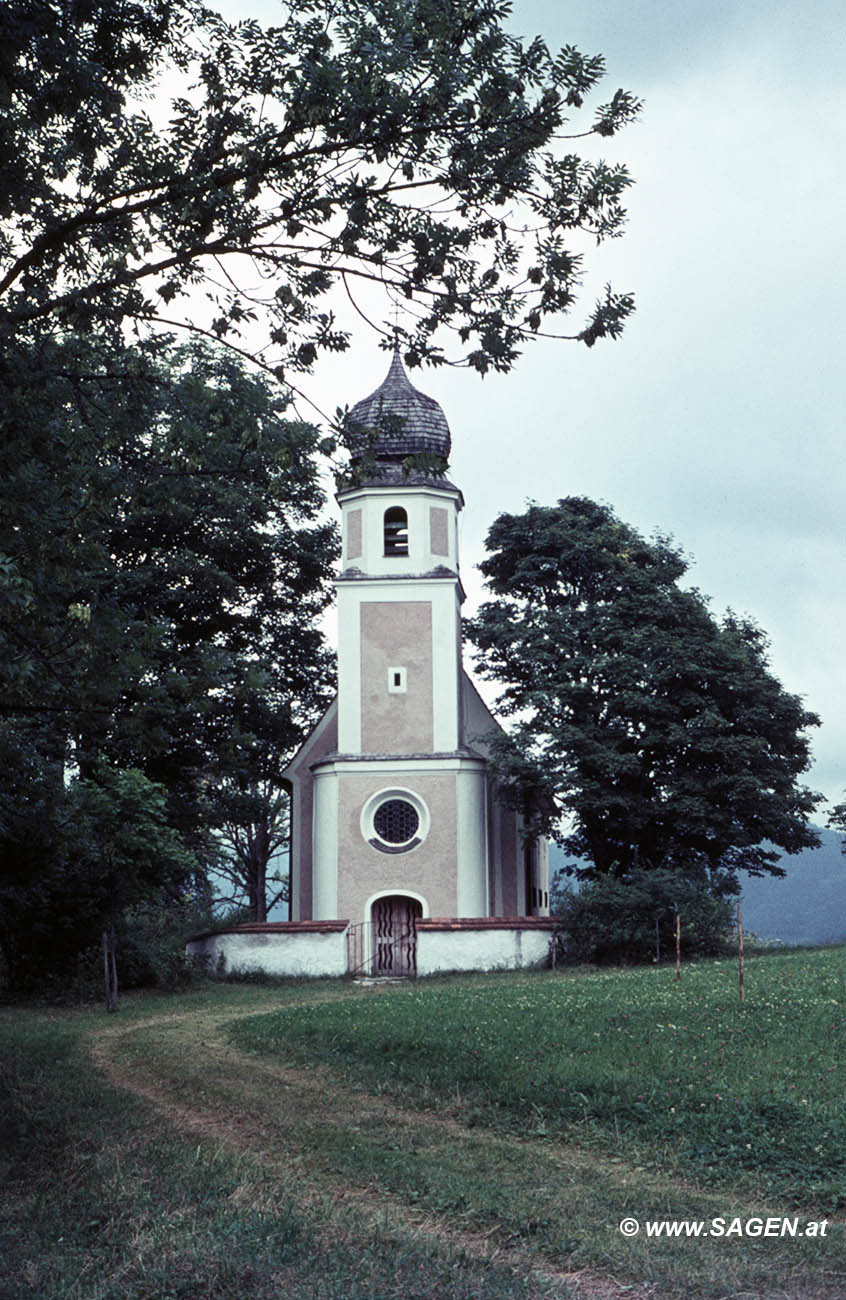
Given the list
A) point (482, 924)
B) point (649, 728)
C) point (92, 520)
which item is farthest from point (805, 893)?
point (92, 520)

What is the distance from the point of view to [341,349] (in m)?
9.01

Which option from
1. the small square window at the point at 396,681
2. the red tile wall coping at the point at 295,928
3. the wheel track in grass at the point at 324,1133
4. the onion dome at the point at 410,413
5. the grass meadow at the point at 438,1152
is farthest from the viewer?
the onion dome at the point at 410,413

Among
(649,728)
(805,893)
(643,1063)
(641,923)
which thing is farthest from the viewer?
(805,893)

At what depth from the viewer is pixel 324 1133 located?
907 cm

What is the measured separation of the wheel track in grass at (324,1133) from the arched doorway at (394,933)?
1186 centimetres

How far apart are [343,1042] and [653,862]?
52.7 feet

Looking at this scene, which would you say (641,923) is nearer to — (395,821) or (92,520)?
(395,821)

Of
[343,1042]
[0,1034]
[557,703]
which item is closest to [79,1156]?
[343,1042]

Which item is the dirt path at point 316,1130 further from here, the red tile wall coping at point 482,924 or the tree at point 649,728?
the tree at point 649,728

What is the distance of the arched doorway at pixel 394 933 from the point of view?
27.0 m

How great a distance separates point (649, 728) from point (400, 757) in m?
5.33

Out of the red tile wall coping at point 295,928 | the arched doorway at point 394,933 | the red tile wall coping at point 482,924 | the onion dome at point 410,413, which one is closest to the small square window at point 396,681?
the arched doorway at point 394,933

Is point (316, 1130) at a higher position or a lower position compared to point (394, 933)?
lower

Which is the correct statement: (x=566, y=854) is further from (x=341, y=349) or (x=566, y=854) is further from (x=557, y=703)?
(x=341, y=349)
